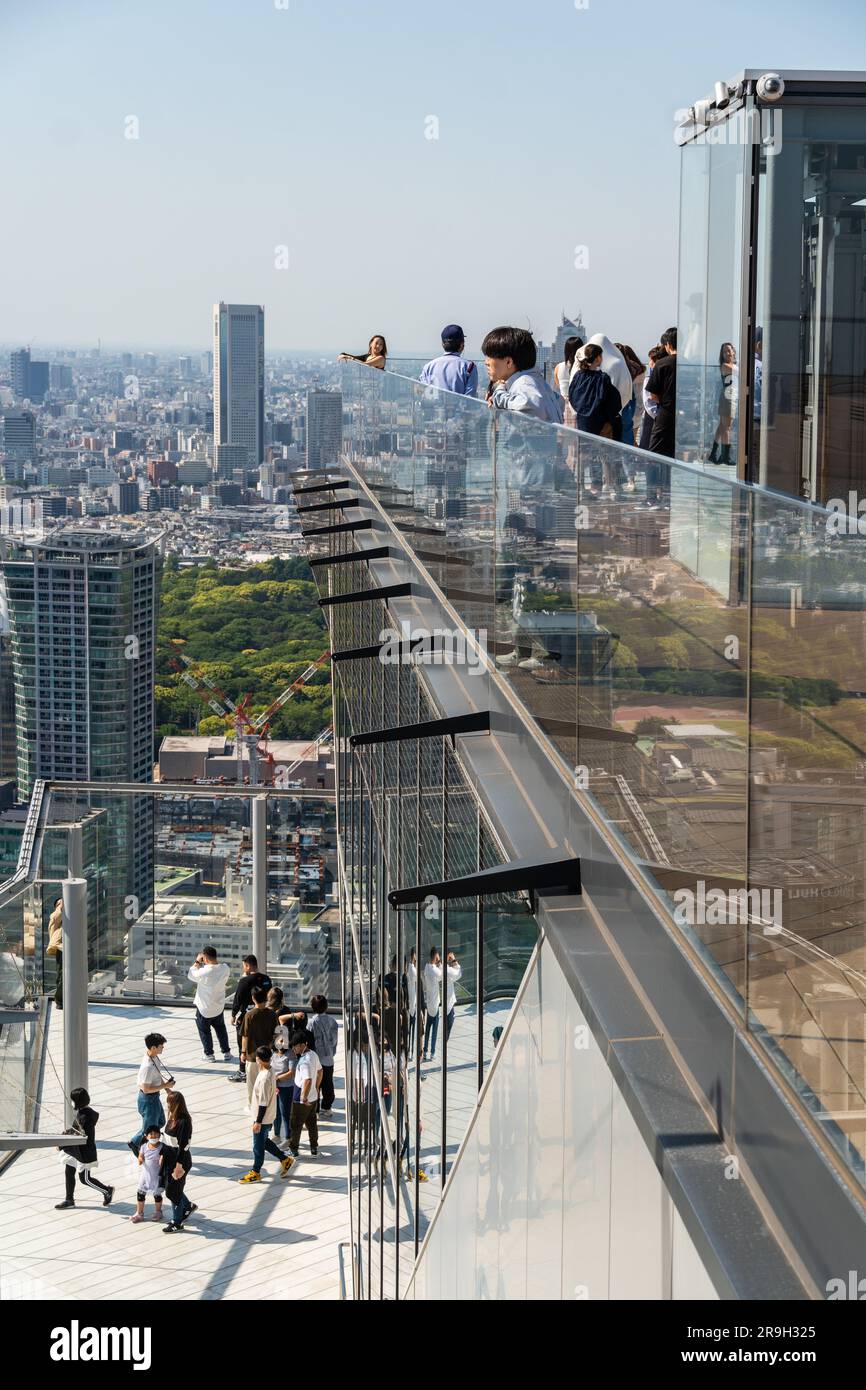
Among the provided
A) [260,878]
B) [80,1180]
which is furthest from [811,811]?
[260,878]

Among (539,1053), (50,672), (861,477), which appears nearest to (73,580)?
(50,672)

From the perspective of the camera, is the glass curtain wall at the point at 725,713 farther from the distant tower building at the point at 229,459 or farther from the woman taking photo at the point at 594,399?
the distant tower building at the point at 229,459

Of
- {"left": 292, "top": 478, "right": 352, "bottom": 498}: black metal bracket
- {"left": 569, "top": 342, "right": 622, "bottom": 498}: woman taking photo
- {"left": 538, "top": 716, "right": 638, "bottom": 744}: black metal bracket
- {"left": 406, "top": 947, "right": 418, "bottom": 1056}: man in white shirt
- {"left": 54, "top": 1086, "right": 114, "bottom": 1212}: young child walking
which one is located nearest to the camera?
{"left": 538, "top": 716, "right": 638, "bottom": 744}: black metal bracket

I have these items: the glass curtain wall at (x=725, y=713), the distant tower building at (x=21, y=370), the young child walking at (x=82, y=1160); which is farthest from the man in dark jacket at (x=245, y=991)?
the distant tower building at (x=21, y=370)

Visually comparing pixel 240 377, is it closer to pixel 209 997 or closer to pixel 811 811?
pixel 209 997

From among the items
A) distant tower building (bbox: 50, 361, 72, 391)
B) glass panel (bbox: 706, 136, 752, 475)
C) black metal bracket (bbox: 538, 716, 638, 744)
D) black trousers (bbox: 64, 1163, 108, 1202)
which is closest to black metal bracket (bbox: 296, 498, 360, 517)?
black trousers (bbox: 64, 1163, 108, 1202)

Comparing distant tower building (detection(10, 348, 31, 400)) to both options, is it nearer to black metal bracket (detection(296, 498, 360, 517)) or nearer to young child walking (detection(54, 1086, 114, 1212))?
black metal bracket (detection(296, 498, 360, 517))
